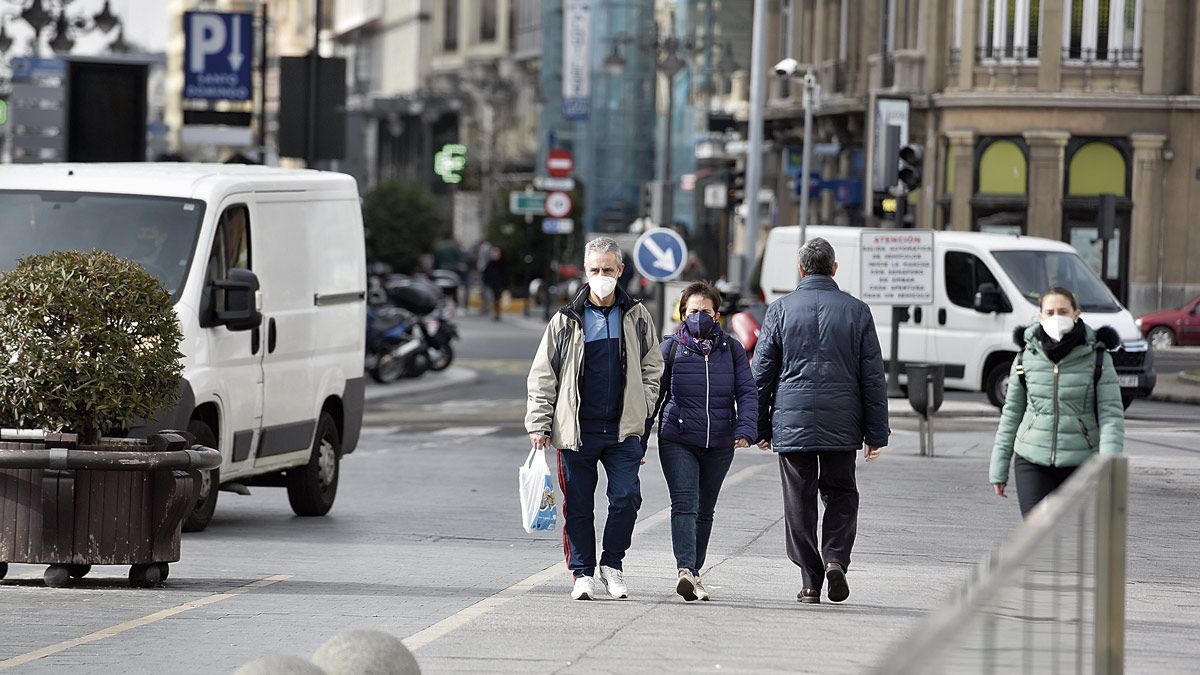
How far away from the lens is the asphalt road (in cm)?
871

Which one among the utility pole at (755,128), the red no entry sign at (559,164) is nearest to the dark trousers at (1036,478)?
the utility pole at (755,128)


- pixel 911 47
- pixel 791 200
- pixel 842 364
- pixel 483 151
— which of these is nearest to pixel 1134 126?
pixel 911 47

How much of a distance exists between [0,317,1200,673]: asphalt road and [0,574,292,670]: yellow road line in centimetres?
2

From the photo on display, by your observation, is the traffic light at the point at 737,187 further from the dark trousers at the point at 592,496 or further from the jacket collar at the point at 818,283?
the dark trousers at the point at 592,496

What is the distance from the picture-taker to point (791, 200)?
197 ft

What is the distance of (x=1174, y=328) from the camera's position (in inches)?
1652

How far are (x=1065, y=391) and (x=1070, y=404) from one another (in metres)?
0.06

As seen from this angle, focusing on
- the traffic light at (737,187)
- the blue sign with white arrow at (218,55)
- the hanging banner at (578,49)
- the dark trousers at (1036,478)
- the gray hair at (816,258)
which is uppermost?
the hanging banner at (578,49)

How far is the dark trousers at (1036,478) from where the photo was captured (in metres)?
10.0

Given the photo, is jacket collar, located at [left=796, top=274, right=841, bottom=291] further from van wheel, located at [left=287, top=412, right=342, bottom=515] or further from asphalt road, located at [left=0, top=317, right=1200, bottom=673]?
van wheel, located at [left=287, top=412, right=342, bottom=515]

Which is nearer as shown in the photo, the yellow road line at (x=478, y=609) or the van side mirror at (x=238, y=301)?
the yellow road line at (x=478, y=609)

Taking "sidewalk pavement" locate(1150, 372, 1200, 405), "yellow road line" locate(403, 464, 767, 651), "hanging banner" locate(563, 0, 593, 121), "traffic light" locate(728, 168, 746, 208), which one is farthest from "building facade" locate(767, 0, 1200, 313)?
"yellow road line" locate(403, 464, 767, 651)

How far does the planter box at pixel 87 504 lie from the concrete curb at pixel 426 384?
18.3 meters

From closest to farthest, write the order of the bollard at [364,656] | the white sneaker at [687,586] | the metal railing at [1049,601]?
the metal railing at [1049,601] < the bollard at [364,656] < the white sneaker at [687,586]
